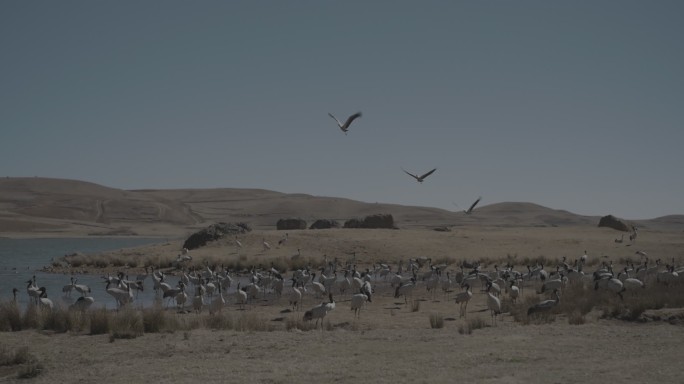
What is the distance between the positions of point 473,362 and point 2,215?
147 m

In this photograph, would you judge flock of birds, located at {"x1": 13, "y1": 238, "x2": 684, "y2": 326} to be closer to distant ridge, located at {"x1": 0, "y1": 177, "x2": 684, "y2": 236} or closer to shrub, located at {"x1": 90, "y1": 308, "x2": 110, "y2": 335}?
shrub, located at {"x1": 90, "y1": 308, "x2": 110, "y2": 335}

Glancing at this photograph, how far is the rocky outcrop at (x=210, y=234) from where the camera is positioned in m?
53.6

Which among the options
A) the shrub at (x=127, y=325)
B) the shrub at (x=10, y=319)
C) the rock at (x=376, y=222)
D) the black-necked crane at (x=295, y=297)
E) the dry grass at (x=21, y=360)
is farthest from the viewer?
the rock at (x=376, y=222)

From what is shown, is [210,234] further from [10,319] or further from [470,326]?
[470,326]

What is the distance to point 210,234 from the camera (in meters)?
54.2

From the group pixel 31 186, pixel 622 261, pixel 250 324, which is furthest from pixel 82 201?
pixel 250 324

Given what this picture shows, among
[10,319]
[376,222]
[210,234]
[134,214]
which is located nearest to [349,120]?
[10,319]

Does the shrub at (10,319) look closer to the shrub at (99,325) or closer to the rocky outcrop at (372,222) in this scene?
the shrub at (99,325)

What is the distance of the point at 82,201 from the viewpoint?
175 meters

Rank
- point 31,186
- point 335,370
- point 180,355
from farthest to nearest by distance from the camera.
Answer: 1. point 31,186
2. point 180,355
3. point 335,370

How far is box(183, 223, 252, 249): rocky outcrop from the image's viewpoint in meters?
53.6

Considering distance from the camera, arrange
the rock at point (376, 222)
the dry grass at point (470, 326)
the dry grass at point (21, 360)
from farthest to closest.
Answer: the rock at point (376, 222)
the dry grass at point (470, 326)
the dry grass at point (21, 360)

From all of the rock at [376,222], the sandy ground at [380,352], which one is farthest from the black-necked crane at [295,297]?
the rock at [376,222]

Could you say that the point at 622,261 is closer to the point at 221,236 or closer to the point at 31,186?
the point at 221,236
